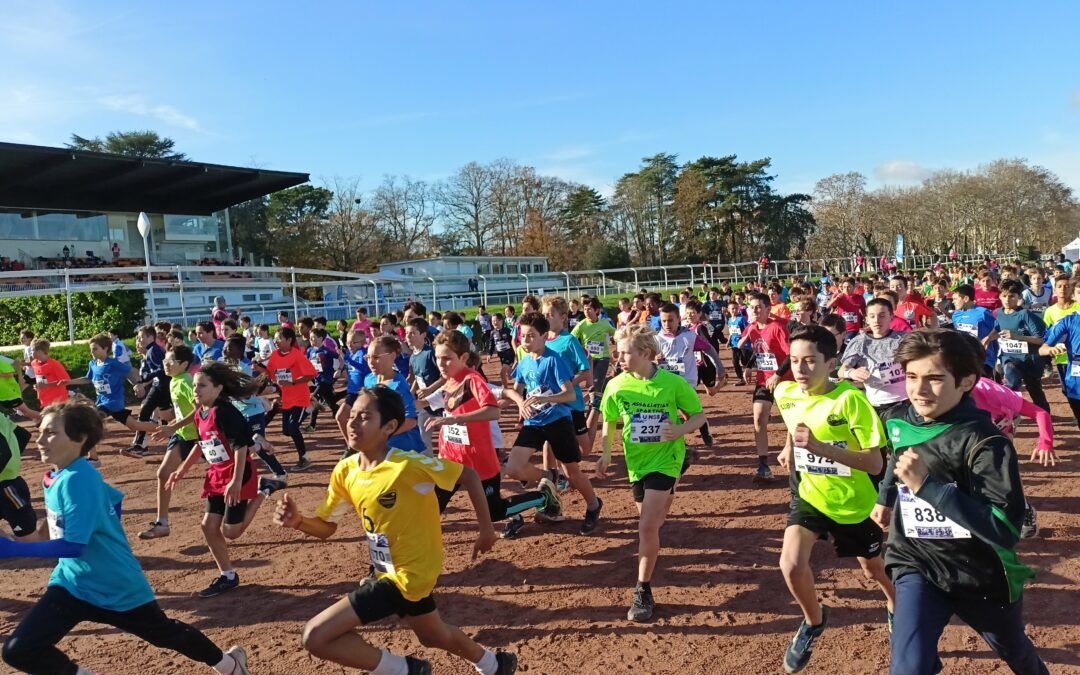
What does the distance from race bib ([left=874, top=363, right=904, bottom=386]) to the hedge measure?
22.0 m

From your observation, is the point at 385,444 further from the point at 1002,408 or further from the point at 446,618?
the point at 1002,408

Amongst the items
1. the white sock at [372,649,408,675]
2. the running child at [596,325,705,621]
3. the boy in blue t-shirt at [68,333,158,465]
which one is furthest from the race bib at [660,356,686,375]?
the boy in blue t-shirt at [68,333,158,465]

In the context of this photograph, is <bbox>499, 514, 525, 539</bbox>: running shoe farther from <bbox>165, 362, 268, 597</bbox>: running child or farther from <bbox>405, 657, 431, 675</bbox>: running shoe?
<bbox>405, 657, 431, 675</bbox>: running shoe

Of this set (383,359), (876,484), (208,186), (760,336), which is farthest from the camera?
(208,186)

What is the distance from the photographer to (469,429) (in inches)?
208

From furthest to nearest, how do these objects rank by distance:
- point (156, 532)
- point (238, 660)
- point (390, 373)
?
point (156, 532), point (390, 373), point (238, 660)

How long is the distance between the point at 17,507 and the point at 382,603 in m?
3.71

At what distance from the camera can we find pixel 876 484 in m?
3.79

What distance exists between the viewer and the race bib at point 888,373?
5.95 m

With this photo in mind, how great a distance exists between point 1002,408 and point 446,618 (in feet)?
13.5

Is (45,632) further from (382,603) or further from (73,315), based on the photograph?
(73,315)

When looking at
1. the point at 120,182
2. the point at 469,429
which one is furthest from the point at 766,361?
the point at 120,182

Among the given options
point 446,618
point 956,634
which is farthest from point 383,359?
point 956,634

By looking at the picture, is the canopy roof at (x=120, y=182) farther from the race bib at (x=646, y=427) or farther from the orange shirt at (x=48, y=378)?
the race bib at (x=646, y=427)
